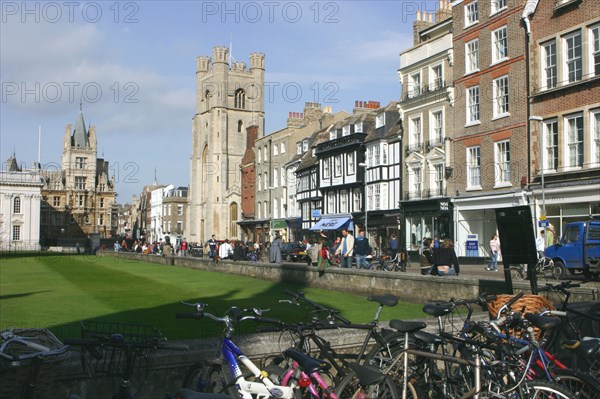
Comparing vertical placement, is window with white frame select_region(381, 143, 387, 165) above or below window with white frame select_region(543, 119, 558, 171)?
above

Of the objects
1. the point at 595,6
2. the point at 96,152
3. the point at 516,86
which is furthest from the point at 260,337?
the point at 96,152

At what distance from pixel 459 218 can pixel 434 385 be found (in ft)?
103

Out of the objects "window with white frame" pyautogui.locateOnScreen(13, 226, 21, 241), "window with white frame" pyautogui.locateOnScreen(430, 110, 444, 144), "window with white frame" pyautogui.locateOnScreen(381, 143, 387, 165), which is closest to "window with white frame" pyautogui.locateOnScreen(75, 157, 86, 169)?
"window with white frame" pyautogui.locateOnScreen(13, 226, 21, 241)

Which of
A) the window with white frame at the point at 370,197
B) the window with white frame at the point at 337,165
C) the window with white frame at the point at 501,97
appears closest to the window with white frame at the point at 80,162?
the window with white frame at the point at 337,165

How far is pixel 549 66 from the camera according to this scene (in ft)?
97.8

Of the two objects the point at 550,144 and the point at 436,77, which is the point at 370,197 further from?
the point at 550,144

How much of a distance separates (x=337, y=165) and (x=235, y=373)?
4914 centimetres

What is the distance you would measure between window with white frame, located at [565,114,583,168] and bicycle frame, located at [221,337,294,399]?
25796 mm

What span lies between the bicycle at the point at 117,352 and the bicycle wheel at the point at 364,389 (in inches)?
56.9

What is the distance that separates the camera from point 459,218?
118ft

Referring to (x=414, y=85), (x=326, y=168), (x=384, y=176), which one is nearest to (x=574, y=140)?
(x=414, y=85)

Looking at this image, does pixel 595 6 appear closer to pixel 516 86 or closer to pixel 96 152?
pixel 516 86

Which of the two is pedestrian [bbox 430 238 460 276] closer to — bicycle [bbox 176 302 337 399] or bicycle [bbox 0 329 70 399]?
bicycle [bbox 176 302 337 399]

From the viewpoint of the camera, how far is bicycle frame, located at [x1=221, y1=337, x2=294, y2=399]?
468 cm
